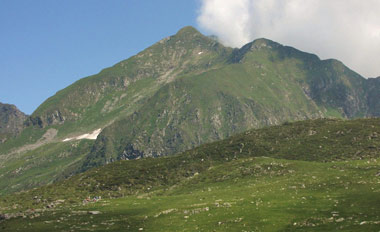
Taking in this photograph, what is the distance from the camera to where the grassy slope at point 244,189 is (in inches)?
1786

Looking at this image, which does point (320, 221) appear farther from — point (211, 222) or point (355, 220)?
point (211, 222)

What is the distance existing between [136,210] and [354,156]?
92.3 m


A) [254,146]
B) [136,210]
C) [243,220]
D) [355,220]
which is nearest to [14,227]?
[136,210]

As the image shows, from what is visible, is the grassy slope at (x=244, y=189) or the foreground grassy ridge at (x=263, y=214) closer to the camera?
the foreground grassy ridge at (x=263, y=214)

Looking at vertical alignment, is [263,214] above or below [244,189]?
below

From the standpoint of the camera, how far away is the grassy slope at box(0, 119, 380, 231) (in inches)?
→ 1786

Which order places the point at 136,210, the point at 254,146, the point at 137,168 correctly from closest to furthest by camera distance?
the point at 136,210 → the point at 137,168 → the point at 254,146

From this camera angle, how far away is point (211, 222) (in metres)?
46.7

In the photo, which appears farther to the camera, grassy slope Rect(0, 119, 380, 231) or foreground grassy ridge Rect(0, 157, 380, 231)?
grassy slope Rect(0, 119, 380, 231)

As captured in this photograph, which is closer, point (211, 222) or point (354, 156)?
point (211, 222)

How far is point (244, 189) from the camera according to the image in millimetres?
78938

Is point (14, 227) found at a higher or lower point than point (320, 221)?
higher

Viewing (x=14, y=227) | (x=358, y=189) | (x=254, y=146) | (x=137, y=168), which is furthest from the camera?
(x=254, y=146)

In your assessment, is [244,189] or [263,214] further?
[244,189]
